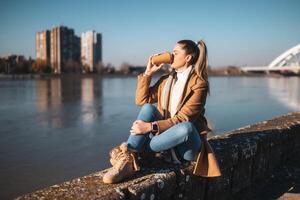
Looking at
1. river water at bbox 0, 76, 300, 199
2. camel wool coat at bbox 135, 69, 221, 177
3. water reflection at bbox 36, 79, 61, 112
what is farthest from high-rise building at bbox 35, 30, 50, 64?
camel wool coat at bbox 135, 69, 221, 177

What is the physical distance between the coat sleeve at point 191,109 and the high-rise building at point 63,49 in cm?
10634

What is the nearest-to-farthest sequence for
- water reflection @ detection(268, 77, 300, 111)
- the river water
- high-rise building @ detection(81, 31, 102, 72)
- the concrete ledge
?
1. the concrete ledge
2. the river water
3. water reflection @ detection(268, 77, 300, 111)
4. high-rise building @ detection(81, 31, 102, 72)

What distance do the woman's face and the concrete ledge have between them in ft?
2.95

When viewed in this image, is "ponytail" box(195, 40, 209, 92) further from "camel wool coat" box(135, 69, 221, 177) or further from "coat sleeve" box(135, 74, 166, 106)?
"coat sleeve" box(135, 74, 166, 106)

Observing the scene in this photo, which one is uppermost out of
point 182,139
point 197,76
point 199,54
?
point 199,54

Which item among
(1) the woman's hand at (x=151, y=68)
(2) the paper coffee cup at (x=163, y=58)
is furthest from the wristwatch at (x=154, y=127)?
(2) the paper coffee cup at (x=163, y=58)

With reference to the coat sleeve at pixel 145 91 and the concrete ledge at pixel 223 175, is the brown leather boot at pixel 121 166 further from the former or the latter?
the coat sleeve at pixel 145 91

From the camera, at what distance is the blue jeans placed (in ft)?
9.58

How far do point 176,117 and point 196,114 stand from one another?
18 centimetres

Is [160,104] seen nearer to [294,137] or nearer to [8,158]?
[294,137]

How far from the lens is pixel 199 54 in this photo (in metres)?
3.20

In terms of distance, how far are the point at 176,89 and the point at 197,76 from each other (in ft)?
0.71

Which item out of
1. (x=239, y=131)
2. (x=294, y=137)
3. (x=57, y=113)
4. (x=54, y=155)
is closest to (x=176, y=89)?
(x=239, y=131)

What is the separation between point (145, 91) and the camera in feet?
10.7
